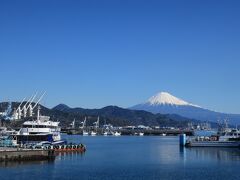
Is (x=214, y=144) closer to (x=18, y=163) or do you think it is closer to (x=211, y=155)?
(x=211, y=155)

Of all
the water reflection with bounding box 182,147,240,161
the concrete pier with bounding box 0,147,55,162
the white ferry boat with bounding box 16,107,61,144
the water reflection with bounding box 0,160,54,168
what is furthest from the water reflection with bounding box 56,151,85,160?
the water reflection with bounding box 182,147,240,161

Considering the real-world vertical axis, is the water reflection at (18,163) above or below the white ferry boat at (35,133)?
below

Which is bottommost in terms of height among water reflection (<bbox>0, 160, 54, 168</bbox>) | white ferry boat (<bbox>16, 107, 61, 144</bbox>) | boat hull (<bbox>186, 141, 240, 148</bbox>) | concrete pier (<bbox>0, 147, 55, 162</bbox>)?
water reflection (<bbox>0, 160, 54, 168</bbox>)

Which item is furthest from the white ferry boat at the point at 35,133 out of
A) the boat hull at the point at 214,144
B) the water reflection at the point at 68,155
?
the boat hull at the point at 214,144

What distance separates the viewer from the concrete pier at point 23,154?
49503 millimetres

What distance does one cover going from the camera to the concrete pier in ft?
162

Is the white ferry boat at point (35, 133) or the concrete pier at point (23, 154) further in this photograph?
the white ferry boat at point (35, 133)

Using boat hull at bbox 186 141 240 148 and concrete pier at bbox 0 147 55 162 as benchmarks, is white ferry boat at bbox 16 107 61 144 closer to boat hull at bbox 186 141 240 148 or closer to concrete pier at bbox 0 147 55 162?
concrete pier at bbox 0 147 55 162

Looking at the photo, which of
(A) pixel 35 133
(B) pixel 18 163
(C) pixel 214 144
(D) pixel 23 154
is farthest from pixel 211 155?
(B) pixel 18 163

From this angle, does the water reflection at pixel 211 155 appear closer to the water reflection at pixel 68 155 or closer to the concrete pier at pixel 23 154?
the water reflection at pixel 68 155

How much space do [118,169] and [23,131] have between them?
32.7 metres

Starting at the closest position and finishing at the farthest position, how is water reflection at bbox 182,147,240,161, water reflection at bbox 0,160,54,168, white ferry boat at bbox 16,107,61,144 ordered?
water reflection at bbox 0,160,54,168 < water reflection at bbox 182,147,240,161 < white ferry boat at bbox 16,107,61,144

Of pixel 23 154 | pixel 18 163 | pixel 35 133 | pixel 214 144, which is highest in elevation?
pixel 35 133

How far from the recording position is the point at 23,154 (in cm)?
5088
